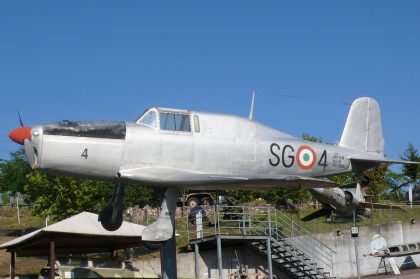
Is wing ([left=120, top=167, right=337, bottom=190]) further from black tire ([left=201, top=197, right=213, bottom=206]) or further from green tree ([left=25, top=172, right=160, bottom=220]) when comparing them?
black tire ([left=201, top=197, right=213, bottom=206])

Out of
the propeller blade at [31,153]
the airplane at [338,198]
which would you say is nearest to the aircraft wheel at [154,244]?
the propeller blade at [31,153]

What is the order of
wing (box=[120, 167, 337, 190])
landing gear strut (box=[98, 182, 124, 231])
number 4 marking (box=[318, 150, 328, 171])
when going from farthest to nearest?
number 4 marking (box=[318, 150, 328, 171]) → landing gear strut (box=[98, 182, 124, 231]) → wing (box=[120, 167, 337, 190])

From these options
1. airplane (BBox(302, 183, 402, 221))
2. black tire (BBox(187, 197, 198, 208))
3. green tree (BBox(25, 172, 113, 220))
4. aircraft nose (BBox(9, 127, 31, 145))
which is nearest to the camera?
aircraft nose (BBox(9, 127, 31, 145))

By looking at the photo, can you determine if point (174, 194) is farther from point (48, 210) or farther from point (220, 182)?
point (48, 210)

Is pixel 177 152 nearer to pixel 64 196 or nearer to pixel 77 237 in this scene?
pixel 77 237

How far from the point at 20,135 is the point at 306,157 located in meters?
7.44

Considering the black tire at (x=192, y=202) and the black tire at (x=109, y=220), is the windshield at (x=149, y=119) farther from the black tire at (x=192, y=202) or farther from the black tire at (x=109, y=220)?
the black tire at (x=192, y=202)

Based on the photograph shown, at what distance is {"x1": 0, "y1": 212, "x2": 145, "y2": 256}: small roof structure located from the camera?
18797mm

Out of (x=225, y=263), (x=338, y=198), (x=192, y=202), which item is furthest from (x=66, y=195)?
(x=338, y=198)

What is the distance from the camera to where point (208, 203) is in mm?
40594

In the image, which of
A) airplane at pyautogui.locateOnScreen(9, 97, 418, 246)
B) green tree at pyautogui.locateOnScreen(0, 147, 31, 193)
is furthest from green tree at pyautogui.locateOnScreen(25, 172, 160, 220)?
green tree at pyautogui.locateOnScreen(0, 147, 31, 193)

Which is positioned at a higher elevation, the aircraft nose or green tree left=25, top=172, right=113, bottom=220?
the aircraft nose

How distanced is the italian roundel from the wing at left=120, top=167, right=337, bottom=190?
1.02 metres

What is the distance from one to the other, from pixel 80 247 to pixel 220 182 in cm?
1014
